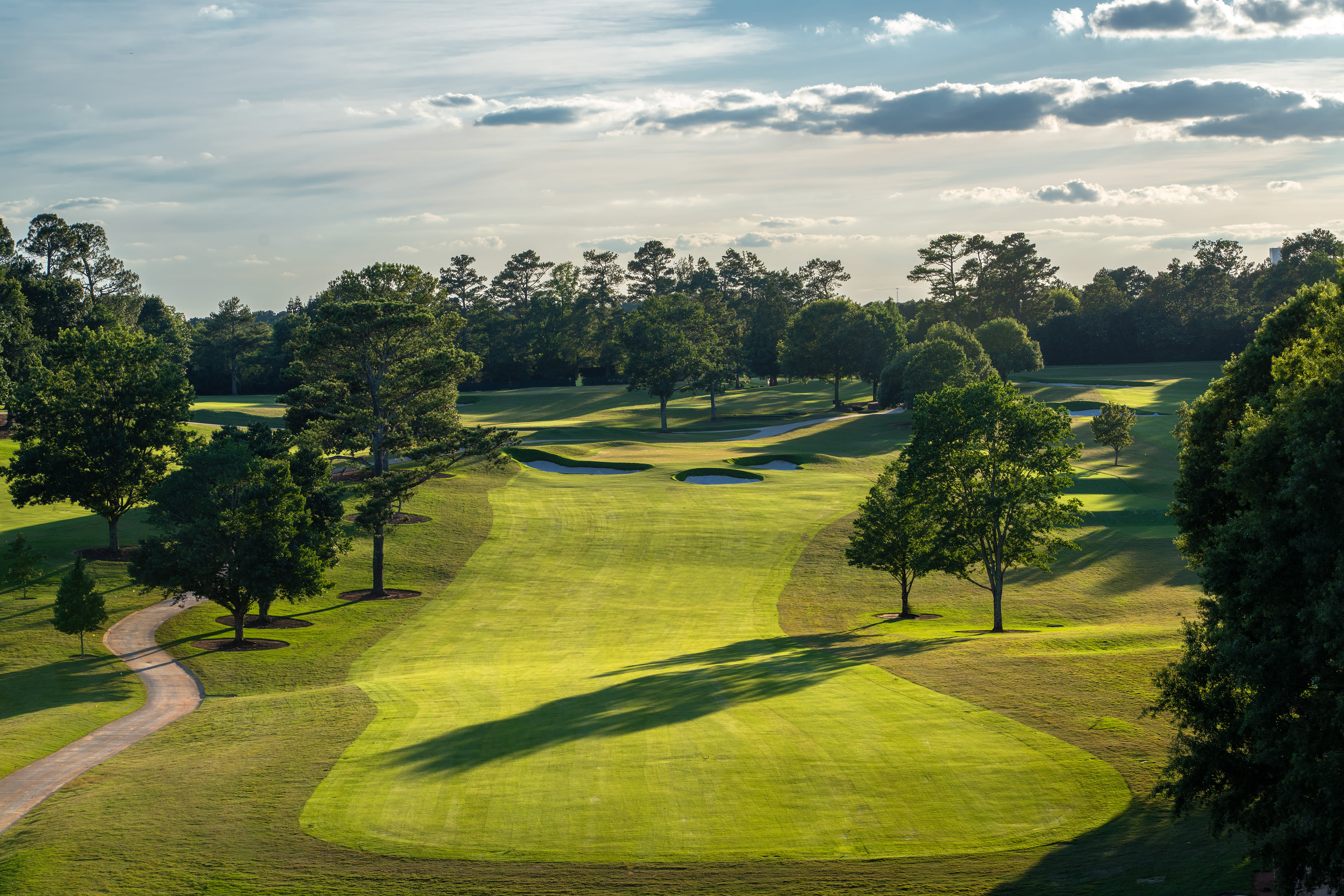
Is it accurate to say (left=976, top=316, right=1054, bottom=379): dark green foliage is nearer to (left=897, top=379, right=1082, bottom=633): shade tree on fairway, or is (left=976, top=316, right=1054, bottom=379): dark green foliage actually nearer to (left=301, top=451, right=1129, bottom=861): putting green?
(left=897, top=379, right=1082, bottom=633): shade tree on fairway

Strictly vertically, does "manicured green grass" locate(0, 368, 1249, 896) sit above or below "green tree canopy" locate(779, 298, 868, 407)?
below

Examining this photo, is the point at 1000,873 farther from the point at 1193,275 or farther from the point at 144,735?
the point at 1193,275

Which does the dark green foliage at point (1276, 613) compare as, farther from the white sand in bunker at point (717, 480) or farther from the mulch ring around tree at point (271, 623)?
the white sand in bunker at point (717, 480)

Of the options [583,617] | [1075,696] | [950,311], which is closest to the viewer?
[1075,696]

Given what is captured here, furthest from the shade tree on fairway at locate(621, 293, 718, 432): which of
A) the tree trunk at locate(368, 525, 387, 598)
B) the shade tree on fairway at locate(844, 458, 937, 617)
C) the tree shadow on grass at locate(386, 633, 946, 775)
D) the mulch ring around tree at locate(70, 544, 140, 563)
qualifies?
Answer: the tree shadow on grass at locate(386, 633, 946, 775)

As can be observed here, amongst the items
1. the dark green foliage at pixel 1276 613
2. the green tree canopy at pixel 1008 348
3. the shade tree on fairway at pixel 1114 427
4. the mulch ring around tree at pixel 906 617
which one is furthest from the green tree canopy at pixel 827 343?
the dark green foliage at pixel 1276 613

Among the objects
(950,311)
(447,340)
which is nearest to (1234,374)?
(447,340)
